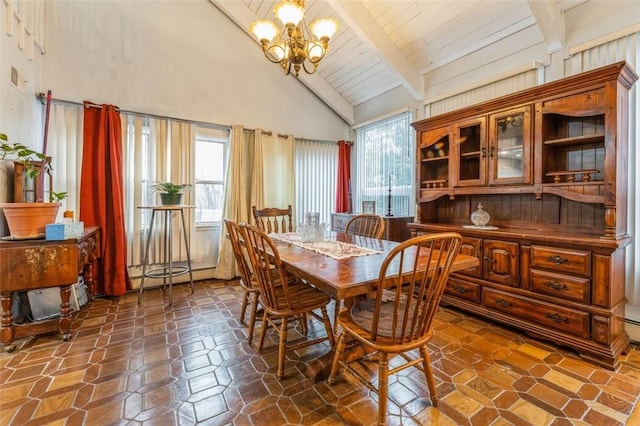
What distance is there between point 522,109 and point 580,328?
1.73 metres

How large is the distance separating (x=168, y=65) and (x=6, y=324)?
3.05 m

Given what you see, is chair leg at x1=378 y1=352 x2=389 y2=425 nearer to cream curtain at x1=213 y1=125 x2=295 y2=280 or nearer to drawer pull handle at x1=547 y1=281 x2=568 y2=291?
drawer pull handle at x1=547 y1=281 x2=568 y2=291

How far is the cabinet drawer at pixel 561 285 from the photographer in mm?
2033

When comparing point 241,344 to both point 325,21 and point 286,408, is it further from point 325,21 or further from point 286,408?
point 325,21

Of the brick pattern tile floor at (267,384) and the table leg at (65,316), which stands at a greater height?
the table leg at (65,316)

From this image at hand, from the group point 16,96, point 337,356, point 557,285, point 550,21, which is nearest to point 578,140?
point 550,21

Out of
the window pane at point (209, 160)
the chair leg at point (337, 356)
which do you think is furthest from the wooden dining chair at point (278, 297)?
the window pane at point (209, 160)

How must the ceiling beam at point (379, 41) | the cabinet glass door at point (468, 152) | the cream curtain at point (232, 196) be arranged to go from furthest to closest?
1. the cream curtain at point (232, 196)
2. the ceiling beam at point (379, 41)
3. the cabinet glass door at point (468, 152)

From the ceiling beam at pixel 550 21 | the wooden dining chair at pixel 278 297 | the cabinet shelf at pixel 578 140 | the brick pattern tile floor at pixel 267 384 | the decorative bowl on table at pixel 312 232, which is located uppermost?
the ceiling beam at pixel 550 21

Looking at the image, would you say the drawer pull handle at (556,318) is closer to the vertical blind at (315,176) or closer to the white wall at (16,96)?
the vertical blind at (315,176)

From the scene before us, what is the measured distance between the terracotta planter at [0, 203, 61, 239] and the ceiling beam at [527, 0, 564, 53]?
408cm

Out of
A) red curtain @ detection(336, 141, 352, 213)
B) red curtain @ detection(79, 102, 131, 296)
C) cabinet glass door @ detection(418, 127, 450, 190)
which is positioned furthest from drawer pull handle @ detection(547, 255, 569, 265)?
red curtain @ detection(79, 102, 131, 296)

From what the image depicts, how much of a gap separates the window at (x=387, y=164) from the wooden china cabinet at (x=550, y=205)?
2.66 ft

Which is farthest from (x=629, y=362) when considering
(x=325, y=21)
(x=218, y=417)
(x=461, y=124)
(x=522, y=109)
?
(x=325, y=21)
